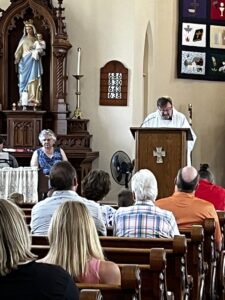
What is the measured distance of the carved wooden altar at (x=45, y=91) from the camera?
9711mm

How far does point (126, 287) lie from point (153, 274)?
1.90 ft

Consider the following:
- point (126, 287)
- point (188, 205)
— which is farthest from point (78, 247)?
point (188, 205)

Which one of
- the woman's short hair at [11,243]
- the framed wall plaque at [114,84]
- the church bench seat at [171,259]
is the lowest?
the church bench seat at [171,259]

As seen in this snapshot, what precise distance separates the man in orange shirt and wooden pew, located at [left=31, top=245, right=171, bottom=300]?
4.14ft

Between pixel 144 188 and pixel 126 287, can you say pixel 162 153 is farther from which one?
pixel 126 287

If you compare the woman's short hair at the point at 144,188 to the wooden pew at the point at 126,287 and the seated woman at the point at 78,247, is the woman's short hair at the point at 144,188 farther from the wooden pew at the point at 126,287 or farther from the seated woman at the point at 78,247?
the wooden pew at the point at 126,287

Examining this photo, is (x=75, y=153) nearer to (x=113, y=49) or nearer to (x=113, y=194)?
(x=113, y=194)

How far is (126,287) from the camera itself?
2.37 meters

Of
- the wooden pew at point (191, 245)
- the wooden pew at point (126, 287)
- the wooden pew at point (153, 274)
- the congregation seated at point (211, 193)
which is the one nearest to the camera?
the wooden pew at point (126, 287)

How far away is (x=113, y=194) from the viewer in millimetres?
10234

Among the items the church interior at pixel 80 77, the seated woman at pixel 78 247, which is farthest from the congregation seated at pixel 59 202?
the church interior at pixel 80 77

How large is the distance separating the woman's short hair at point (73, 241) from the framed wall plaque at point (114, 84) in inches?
300

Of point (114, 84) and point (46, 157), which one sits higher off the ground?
point (114, 84)

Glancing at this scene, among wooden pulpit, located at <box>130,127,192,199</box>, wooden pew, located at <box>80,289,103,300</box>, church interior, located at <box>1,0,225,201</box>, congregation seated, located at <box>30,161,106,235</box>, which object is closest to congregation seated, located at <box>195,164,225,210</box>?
wooden pulpit, located at <box>130,127,192,199</box>
